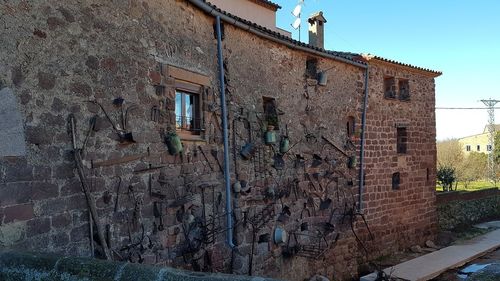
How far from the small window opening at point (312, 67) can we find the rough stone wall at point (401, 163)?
7.92 ft

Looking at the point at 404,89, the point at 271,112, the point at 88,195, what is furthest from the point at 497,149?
the point at 88,195

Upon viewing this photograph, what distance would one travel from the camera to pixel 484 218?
61.0ft

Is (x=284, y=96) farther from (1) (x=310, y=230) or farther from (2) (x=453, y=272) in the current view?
(2) (x=453, y=272)

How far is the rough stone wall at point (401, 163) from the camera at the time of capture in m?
11.6

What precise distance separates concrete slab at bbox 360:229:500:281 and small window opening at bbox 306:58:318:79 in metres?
4.31

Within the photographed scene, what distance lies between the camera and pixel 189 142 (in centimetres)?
648

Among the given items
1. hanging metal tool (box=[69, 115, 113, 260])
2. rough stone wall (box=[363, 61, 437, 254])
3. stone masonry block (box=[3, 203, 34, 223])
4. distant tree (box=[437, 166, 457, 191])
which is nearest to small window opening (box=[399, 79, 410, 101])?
rough stone wall (box=[363, 61, 437, 254])

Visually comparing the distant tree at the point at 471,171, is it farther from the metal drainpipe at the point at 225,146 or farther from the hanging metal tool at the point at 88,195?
the hanging metal tool at the point at 88,195

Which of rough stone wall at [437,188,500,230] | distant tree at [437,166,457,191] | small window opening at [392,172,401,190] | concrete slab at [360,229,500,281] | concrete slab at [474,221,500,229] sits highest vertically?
small window opening at [392,172,401,190]

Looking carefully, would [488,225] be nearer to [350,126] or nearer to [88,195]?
[350,126]

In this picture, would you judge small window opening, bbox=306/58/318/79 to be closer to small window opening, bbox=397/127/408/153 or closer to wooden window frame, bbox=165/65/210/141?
wooden window frame, bbox=165/65/210/141

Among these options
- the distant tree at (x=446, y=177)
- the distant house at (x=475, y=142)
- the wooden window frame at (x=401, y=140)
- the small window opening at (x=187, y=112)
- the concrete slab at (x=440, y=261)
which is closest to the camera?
the small window opening at (x=187, y=112)

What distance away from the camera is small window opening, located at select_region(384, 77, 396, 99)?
12531mm

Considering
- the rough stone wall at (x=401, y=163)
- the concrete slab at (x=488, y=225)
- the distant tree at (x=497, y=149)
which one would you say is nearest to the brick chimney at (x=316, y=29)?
the rough stone wall at (x=401, y=163)
